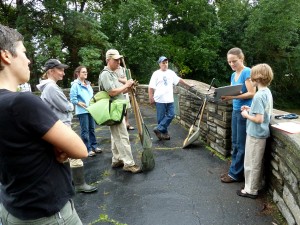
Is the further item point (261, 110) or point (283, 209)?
point (261, 110)

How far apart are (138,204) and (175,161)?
155 centimetres

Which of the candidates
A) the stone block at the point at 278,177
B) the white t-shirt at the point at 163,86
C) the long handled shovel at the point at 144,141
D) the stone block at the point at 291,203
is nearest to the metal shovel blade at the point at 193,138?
the white t-shirt at the point at 163,86

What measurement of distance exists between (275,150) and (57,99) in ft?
9.50

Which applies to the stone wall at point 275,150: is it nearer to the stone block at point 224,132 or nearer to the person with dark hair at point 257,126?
the stone block at point 224,132

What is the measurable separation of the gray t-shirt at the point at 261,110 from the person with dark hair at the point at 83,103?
10.1 ft

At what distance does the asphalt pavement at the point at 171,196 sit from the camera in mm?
3137

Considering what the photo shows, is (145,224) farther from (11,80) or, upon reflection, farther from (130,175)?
(11,80)

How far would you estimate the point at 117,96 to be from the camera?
14.0ft

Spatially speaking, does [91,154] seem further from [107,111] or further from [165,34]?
[165,34]

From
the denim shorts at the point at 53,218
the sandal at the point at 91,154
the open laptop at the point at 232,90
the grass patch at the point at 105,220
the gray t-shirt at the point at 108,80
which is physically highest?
the gray t-shirt at the point at 108,80

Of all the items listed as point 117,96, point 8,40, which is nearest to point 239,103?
point 117,96

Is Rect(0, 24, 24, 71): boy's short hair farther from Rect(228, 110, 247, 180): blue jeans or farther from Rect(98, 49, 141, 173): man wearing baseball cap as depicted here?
Rect(228, 110, 247, 180): blue jeans

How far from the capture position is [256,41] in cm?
1877

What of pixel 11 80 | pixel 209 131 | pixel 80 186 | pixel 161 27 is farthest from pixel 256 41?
pixel 11 80
